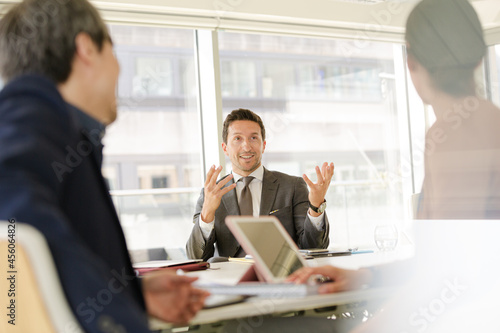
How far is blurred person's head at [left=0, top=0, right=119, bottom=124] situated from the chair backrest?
325 millimetres

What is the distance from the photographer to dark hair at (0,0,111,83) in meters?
1.03

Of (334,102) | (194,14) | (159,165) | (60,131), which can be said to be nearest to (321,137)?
(334,102)

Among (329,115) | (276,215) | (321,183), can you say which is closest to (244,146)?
(276,215)

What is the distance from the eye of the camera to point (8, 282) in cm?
89

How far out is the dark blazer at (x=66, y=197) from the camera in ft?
2.63

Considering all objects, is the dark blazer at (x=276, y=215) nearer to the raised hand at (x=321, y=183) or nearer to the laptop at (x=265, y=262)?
the raised hand at (x=321, y=183)

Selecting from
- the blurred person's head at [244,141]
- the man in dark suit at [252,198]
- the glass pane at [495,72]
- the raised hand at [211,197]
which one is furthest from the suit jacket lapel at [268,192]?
the glass pane at [495,72]

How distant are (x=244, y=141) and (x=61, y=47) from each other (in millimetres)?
1983

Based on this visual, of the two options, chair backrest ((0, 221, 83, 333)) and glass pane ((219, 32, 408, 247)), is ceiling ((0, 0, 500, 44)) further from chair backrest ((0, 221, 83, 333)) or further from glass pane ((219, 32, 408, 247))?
chair backrest ((0, 221, 83, 333))

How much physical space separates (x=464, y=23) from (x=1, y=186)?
990mm

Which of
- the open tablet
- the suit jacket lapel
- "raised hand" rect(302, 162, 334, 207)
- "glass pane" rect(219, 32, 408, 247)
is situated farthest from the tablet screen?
"glass pane" rect(219, 32, 408, 247)

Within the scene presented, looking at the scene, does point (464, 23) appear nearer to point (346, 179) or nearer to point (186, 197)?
point (186, 197)

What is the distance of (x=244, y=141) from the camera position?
118 inches

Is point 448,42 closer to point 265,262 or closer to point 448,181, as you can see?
point 448,181
